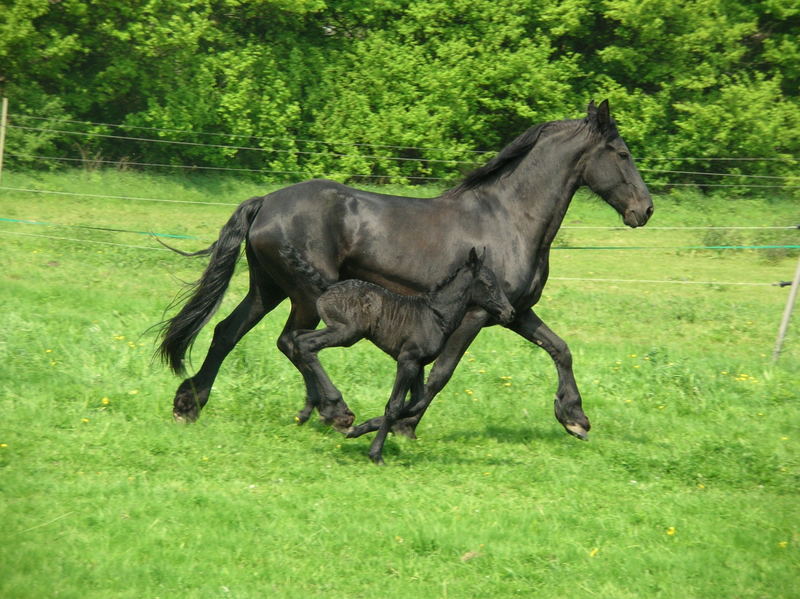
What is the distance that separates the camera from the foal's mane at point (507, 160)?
24.5ft

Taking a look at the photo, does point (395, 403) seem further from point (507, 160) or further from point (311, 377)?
point (507, 160)

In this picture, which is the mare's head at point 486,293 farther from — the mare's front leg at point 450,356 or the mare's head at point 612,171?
the mare's head at point 612,171

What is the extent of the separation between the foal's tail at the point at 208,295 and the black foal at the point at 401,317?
1024mm

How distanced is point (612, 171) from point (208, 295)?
3.15 meters

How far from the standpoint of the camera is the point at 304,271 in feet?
22.9

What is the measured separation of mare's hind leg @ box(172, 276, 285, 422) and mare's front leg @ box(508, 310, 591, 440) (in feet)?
6.09

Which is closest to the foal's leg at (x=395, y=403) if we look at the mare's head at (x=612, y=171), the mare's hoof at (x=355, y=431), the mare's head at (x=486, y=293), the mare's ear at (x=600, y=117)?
the mare's hoof at (x=355, y=431)

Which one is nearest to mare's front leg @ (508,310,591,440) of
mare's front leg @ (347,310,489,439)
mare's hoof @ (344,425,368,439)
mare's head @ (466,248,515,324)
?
mare's front leg @ (347,310,489,439)

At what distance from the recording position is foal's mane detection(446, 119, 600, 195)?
24.5 ft

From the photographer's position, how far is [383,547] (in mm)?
5082

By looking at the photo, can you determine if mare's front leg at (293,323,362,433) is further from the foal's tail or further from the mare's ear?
the mare's ear

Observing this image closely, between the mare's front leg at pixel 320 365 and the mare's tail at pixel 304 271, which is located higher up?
the mare's tail at pixel 304 271

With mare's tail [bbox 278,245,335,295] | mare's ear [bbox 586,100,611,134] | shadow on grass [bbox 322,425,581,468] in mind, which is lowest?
shadow on grass [bbox 322,425,581,468]

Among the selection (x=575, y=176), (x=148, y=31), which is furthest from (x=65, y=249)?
(x=575, y=176)
